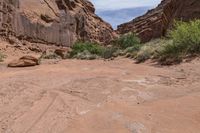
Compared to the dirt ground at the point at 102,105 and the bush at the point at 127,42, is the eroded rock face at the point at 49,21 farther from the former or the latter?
the dirt ground at the point at 102,105

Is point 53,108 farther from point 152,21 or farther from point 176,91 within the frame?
point 152,21

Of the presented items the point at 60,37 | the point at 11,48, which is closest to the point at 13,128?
the point at 11,48

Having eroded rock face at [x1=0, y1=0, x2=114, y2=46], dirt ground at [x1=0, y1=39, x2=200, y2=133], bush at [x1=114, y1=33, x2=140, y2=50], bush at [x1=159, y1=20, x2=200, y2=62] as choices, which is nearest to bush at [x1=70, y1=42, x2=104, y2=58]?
bush at [x1=114, y1=33, x2=140, y2=50]

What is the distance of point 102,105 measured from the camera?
23.5ft

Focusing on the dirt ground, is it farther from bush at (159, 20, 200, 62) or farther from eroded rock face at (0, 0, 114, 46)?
eroded rock face at (0, 0, 114, 46)

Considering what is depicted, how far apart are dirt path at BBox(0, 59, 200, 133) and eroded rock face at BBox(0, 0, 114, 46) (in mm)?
26219

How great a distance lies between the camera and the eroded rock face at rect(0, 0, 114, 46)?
3534cm

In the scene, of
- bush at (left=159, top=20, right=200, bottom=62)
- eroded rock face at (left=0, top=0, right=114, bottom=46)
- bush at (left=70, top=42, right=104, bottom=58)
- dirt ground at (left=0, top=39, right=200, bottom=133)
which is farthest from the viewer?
eroded rock face at (left=0, top=0, right=114, bottom=46)

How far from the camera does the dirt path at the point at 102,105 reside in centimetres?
598

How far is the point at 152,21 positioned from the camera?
61750 mm

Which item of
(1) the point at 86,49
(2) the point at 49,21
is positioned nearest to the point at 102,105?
(1) the point at 86,49

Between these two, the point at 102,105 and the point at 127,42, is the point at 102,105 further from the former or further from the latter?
the point at 127,42

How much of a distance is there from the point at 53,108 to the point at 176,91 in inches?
125

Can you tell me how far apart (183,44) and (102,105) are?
9.14 meters
